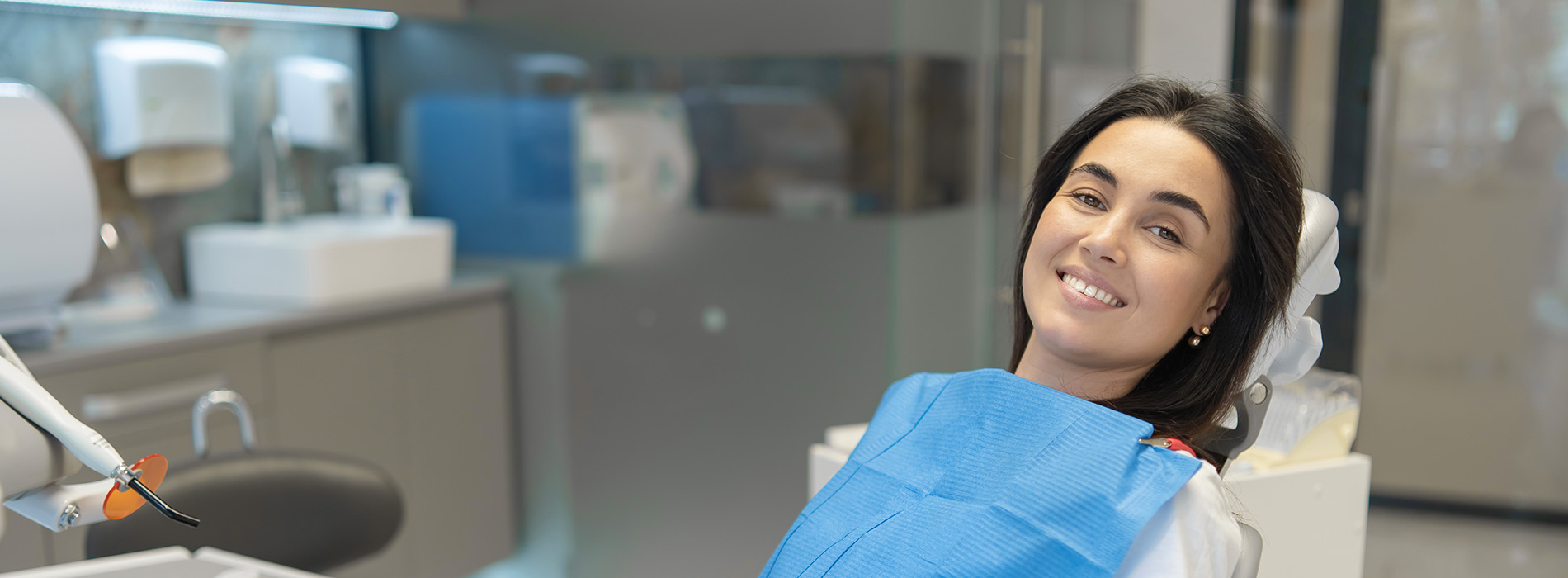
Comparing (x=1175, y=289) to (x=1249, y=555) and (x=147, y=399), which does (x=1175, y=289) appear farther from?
(x=147, y=399)

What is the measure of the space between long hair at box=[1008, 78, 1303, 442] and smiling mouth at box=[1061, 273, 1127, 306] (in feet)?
0.34

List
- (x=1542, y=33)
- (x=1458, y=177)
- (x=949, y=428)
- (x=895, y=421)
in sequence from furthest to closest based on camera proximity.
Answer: (x=1458, y=177)
(x=1542, y=33)
(x=895, y=421)
(x=949, y=428)

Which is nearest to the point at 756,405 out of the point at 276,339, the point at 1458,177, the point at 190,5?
the point at 276,339

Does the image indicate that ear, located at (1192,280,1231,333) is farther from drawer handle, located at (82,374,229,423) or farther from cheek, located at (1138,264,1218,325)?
drawer handle, located at (82,374,229,423)

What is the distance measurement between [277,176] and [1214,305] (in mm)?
2357

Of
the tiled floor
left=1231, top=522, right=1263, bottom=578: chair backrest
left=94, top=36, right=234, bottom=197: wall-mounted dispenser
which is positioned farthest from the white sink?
the tiled floor

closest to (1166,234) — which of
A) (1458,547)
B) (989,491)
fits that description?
(989,491)

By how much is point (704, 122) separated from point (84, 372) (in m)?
1.29

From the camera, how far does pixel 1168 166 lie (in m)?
1.05

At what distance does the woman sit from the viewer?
0.93 metres

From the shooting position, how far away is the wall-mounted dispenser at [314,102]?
2.77m

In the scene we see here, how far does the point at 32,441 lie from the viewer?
894 millimetres

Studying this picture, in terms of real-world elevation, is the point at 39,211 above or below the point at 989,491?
above

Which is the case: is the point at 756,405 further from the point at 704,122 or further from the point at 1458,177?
the point at 1458,177
